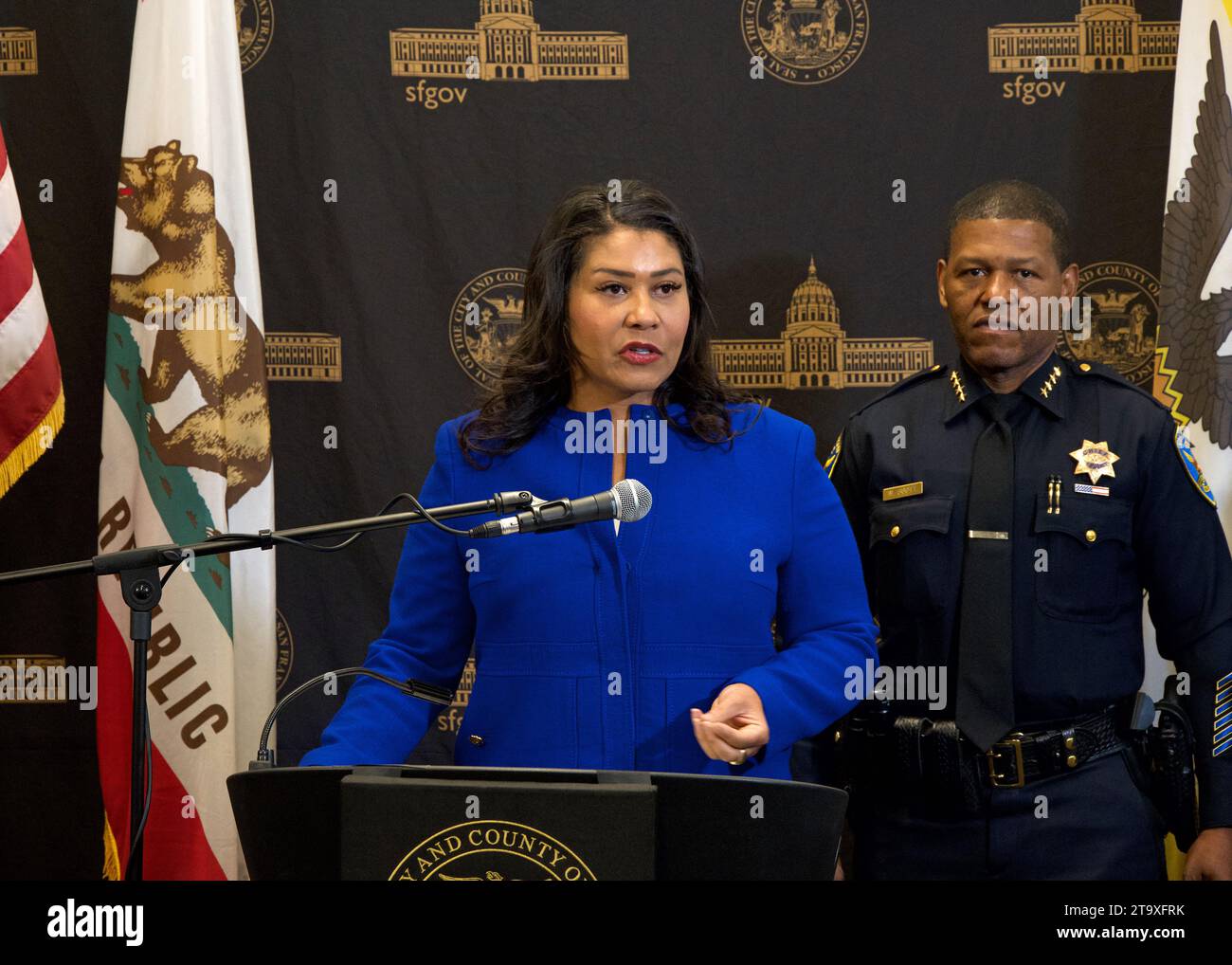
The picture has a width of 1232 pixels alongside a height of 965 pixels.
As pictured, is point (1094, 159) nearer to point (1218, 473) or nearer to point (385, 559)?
point (1218, 473)

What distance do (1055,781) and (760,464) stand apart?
3.06ft

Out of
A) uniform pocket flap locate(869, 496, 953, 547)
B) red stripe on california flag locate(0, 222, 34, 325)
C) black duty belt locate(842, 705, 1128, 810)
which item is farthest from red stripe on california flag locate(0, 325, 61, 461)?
black duty belt locate(842, 705, 1128, 810)

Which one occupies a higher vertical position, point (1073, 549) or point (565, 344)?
point (565, 344)

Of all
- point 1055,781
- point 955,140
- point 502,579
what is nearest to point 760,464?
point 502,579

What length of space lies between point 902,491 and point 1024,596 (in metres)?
0.33

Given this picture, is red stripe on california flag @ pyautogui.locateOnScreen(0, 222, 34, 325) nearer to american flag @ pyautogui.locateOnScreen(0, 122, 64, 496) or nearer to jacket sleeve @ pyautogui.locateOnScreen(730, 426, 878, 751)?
american flag @ pyautogui.locateOnScreen(0, 122, 64, 496)

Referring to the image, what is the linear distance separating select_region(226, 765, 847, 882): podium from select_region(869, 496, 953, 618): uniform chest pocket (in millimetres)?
1344

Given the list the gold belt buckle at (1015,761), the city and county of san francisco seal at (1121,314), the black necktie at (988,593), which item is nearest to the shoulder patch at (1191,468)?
the black necktie at (988,593)

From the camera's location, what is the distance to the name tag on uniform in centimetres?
280

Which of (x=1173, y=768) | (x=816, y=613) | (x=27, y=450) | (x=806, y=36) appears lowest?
(x=1173, y=768)

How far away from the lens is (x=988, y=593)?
269 centimetres

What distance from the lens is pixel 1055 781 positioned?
2598mm

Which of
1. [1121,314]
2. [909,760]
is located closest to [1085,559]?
[909,760]

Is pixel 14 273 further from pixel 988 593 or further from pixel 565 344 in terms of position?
pixel 988 593
